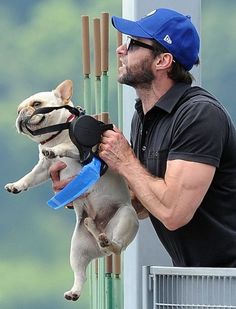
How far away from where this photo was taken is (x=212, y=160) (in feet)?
7.00

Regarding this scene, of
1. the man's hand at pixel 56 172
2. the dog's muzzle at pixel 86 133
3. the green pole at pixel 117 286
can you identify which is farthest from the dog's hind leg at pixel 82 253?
the green pole at pixel 117 286

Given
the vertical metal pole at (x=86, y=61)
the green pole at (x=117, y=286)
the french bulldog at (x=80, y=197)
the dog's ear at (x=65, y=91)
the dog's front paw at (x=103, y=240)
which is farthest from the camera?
the vertical metal pole at (x=86, y=61)

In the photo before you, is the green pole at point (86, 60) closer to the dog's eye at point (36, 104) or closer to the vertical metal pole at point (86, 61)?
the vertical metal pole at point (86, 61)

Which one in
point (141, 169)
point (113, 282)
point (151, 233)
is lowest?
point (113, 282)

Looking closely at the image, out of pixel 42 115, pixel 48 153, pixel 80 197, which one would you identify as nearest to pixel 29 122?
pixel 42 115

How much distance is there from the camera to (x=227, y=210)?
88.5 inches

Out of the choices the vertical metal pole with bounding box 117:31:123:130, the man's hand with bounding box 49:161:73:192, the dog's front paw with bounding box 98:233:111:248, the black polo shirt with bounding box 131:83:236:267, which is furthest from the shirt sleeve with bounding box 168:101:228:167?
the vertical metal pole with bounding box 117:31:123:130

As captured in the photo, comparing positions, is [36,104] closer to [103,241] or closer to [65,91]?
[65,91]

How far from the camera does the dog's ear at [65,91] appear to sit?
2561mm

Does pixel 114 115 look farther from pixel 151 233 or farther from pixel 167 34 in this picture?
pixel 167 34

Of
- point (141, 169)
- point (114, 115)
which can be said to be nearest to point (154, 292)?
point (141, 169)

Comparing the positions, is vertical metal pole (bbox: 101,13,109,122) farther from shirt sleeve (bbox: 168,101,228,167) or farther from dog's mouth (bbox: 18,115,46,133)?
shirt sleeve (bbox: 168,101,228,167)

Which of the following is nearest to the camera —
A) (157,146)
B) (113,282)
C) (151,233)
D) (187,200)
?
(187,200)

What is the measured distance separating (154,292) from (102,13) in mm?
1412
